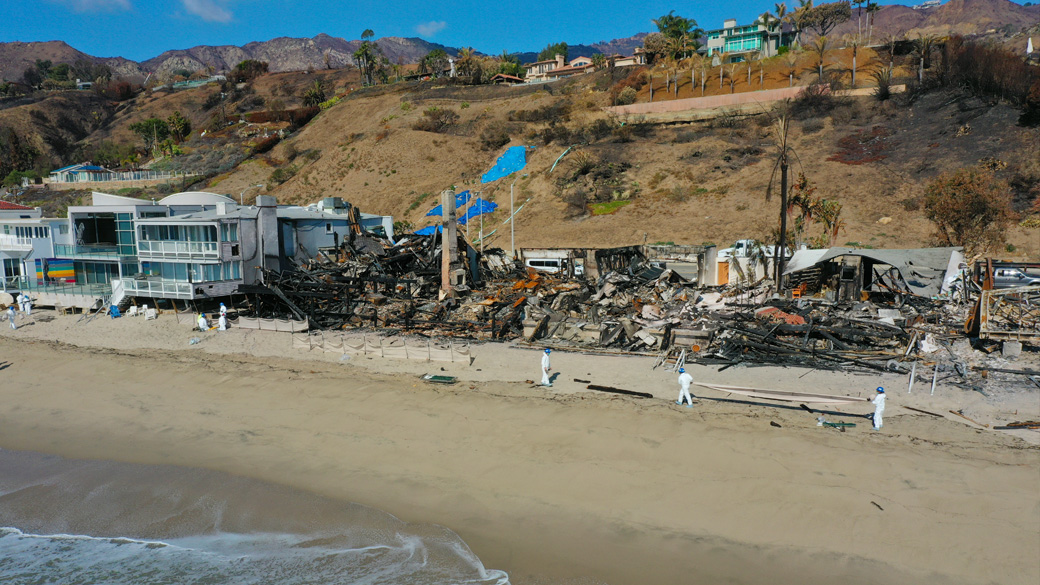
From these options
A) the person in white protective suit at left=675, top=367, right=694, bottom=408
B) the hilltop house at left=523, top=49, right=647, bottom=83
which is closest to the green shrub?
the hilltop house at left=523, top=49, right=647, bottom=83

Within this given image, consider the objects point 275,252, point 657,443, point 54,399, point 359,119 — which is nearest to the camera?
point 657,443

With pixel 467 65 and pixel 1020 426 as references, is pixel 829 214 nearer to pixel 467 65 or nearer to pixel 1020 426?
pixel 1020 426

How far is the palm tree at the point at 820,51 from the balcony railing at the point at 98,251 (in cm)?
6289

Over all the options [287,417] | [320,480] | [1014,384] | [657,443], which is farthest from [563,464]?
[1014,384]

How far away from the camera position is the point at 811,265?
26031 mm

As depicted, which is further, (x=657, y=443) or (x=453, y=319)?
(x=453, y=319)

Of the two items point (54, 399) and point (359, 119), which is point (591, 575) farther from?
point (359, 119)

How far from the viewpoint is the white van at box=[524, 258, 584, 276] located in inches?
1260

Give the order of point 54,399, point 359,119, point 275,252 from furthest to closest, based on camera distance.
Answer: point 359,119 < point 275,252 < point 54,399

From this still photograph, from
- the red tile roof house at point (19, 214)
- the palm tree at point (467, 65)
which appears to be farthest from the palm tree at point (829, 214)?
the palm tree at point (467, 65)

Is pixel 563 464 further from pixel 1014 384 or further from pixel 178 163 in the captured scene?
pixel 178 163

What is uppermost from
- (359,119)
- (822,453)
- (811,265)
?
(359,119)

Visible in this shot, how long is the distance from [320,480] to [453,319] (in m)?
12.0

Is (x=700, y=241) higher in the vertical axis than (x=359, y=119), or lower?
lower
